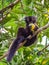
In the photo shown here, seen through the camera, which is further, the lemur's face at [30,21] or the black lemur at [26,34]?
the lemur's face at [30,21]

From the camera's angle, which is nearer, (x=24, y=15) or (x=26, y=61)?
(x=24, y=15)

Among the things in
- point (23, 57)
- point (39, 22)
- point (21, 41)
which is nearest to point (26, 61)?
point (23, 57)

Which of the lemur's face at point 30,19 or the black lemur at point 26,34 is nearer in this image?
the black lemur at point 26,34

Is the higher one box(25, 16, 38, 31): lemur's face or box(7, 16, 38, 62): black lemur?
box(25, 16, 38, 31): lemur's face

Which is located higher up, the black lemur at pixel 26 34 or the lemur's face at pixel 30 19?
the lemur's face at pixel 30 19

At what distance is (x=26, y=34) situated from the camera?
141cm

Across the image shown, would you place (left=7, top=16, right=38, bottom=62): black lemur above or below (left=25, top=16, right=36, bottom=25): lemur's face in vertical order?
below

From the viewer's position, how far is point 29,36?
4.56 ft

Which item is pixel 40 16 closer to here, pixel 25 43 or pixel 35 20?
pixel 35 20

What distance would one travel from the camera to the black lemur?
133cm

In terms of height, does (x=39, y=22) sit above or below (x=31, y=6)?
below

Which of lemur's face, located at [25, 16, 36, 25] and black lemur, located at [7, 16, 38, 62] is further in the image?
lemur's face, located at [25, 16, 36, 25]

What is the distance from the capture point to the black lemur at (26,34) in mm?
1334

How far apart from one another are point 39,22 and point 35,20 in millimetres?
184
